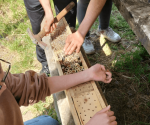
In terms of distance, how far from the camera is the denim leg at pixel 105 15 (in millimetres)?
2600

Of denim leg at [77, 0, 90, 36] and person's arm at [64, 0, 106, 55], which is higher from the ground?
denim leg at [77, 0, 90, 36]

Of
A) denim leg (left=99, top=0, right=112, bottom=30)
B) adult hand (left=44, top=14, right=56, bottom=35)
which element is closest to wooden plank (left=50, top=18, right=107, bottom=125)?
adult hand (left=44, top=14, right=56, bottom=35)

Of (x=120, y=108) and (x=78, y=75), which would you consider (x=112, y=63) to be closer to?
(x=120, y=108)

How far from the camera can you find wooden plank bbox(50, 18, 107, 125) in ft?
3.74

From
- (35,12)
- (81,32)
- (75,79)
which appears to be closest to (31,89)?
(75,79)

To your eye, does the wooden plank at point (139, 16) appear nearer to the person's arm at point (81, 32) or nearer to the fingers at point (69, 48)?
the person's arm at point (81, 32)

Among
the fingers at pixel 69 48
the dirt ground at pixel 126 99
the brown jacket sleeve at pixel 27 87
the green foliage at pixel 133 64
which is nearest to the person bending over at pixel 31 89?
the brown jacket sleeve at pixel 27 87

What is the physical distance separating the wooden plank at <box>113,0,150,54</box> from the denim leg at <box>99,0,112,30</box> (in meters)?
1.31

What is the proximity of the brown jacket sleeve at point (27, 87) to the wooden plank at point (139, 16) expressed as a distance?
916 millimetres

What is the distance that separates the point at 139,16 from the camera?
3.73 ft

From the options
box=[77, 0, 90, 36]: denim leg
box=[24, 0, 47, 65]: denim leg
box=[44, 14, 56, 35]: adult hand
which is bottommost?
box=[44, 14, 56, 35]: adult hand

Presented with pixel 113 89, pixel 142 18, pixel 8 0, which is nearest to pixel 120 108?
pixel 113 89

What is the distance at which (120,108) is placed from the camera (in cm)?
206

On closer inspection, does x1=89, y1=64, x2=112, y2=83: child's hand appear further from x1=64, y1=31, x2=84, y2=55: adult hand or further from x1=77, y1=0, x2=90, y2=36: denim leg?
x1=77, y1=0, x2=90, y2=36: denim leg
